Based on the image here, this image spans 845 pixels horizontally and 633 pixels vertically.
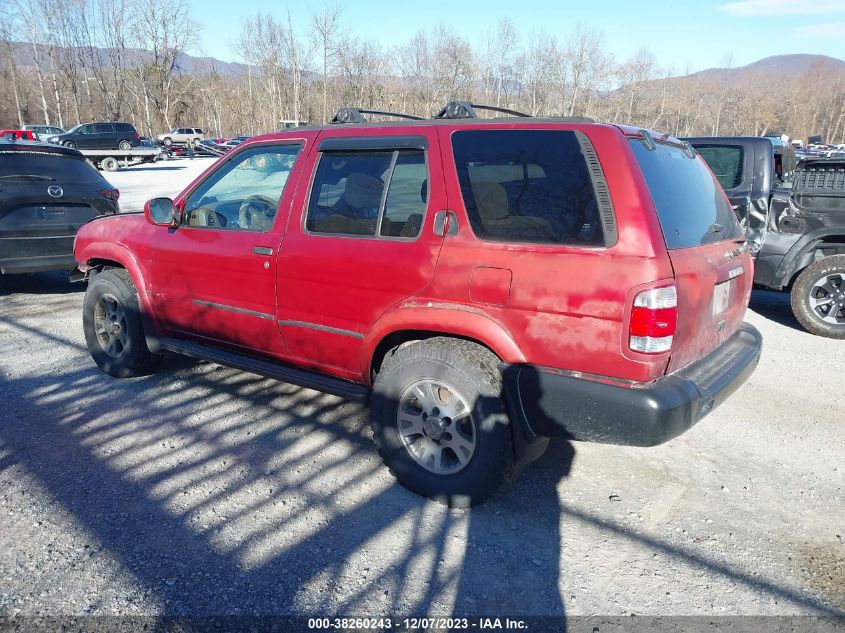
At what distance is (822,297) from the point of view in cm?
600

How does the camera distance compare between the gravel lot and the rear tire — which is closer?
the gravel lot

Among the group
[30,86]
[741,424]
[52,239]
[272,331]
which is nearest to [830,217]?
[741,424]

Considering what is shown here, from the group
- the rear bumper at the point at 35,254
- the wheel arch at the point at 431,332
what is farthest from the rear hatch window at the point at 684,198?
the rear bumper at the point at 35,254

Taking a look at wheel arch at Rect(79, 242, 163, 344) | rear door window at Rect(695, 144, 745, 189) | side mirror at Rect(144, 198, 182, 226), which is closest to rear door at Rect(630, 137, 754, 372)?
side mirror at Rect(144, 198, 182, 226)

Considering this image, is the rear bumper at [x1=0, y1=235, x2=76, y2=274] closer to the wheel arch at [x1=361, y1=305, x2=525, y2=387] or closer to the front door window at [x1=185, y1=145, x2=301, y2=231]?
the front door window at [x1=185, y1=145, x2=301, y2=231]

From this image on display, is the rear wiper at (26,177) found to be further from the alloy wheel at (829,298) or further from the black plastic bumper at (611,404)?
the alloy wheel at (829,298)

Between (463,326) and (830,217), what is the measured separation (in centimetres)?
507

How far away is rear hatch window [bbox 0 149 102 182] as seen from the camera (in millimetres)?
6512

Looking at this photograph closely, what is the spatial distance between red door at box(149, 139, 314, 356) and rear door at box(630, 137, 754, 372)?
6.75 feet

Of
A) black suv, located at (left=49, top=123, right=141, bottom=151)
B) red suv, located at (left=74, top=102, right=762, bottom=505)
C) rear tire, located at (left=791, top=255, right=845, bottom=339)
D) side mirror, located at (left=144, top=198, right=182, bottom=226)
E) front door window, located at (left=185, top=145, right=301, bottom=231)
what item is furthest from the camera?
black suv, located at (left=49, top=123, right=141, bottom=151)

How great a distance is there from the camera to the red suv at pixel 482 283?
2543 millimetres

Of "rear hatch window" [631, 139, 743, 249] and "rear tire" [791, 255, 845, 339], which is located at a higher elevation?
"rear hatch window" [631, 139, 743, 249]

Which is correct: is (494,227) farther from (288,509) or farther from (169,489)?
(169,489)

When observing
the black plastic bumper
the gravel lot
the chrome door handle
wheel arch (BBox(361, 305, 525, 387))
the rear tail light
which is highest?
the chrome door handle
